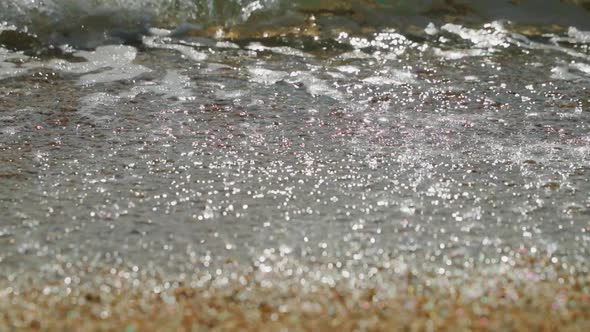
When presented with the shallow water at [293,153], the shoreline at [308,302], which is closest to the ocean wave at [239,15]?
the shallow water at [293,153]

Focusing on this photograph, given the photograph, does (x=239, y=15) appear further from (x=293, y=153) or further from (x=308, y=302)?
(x=308, y=302)

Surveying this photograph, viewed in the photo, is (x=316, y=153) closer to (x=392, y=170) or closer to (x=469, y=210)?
(x=392, y=170)

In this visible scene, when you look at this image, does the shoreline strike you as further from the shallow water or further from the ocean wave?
the ocean wave

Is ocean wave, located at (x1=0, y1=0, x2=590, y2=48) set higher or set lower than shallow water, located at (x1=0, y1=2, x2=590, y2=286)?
lower

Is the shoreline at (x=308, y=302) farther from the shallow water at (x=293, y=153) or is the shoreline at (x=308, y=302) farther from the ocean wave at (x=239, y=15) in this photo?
the ocean wave at (x=239, y=15)

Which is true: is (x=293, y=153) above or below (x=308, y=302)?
below

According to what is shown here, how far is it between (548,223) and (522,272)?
0.25 meters


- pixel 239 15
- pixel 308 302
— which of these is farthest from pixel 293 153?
pixel 239 15

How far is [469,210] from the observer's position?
67.4 inches

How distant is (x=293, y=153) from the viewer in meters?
2.08

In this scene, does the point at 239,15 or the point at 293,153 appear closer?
the point at 293,153

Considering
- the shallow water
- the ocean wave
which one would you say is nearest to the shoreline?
the shallow water

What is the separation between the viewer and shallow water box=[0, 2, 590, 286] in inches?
61.1

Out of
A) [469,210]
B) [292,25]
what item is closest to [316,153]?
[469,210]
